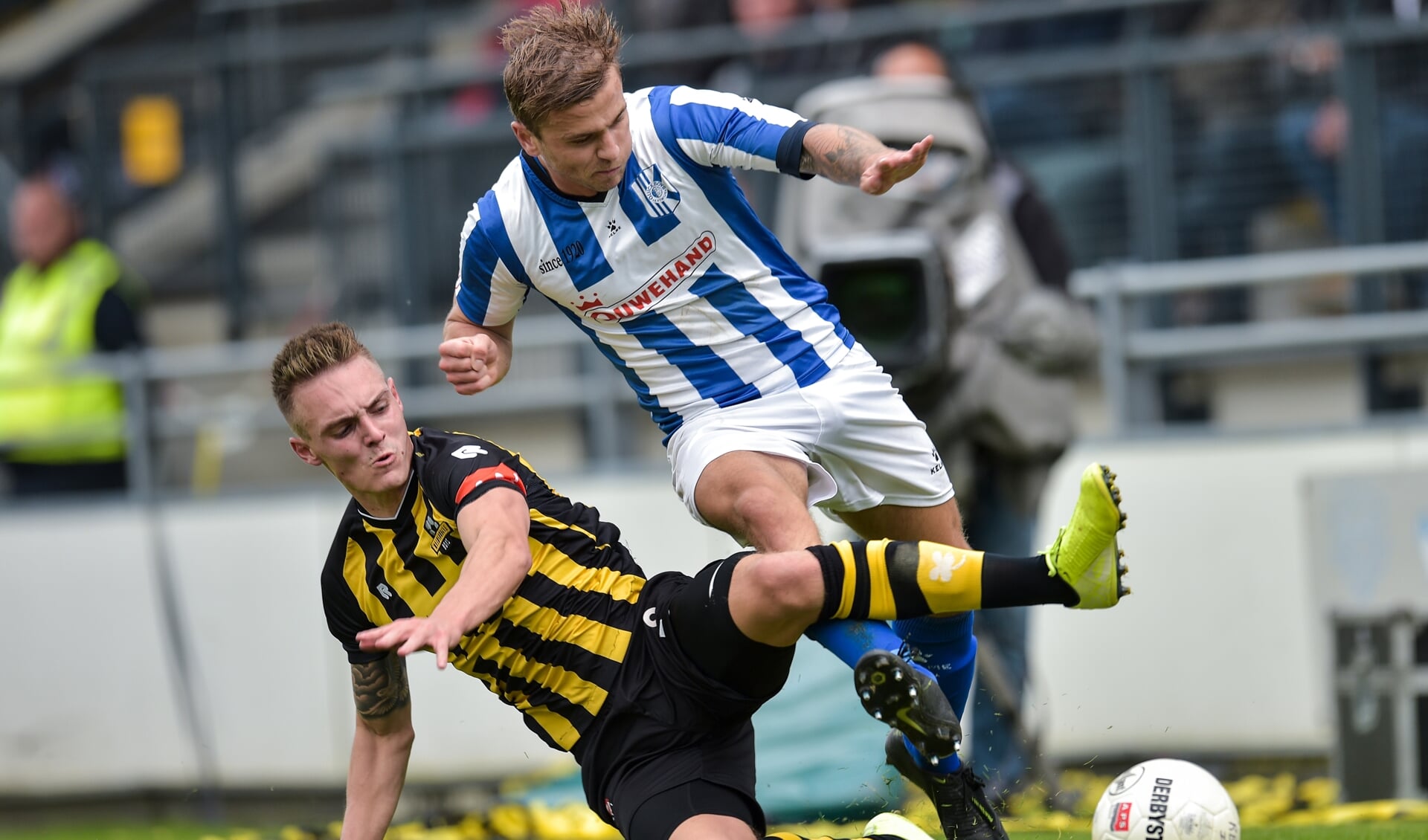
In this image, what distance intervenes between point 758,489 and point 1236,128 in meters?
4.99

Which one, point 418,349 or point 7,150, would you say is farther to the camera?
point 7,150

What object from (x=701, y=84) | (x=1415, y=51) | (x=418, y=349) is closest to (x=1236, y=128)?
(x=1415, y=51)

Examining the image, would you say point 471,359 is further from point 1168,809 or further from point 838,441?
point 1168,809

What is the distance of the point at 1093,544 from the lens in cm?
401

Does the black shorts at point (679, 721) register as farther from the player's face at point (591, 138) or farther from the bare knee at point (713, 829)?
the player's face at point (591, 138)

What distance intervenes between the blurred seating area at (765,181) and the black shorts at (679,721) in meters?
4.45

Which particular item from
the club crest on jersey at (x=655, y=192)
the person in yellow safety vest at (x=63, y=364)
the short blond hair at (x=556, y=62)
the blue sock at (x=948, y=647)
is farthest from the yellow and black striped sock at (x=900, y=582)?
the person in yellow safety vest at (x=63, y=364)

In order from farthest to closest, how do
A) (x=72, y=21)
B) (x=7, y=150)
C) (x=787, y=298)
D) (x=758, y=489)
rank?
(x=72, y=21) < (x=7, y=150) < (x=787, y=298) < (x=758, y=489)

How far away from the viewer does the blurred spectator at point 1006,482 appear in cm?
695

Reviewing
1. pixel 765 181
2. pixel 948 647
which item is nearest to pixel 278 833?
pixel 765 181

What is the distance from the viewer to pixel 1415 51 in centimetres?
832

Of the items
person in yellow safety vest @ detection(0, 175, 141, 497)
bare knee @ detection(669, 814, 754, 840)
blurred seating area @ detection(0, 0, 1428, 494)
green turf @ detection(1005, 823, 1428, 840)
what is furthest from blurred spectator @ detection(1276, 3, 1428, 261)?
person in yellow safety vest @ detection(0, 175, 141, 497)

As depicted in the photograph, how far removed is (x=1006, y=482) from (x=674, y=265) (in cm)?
315

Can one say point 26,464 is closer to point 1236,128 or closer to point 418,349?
point 418,349
